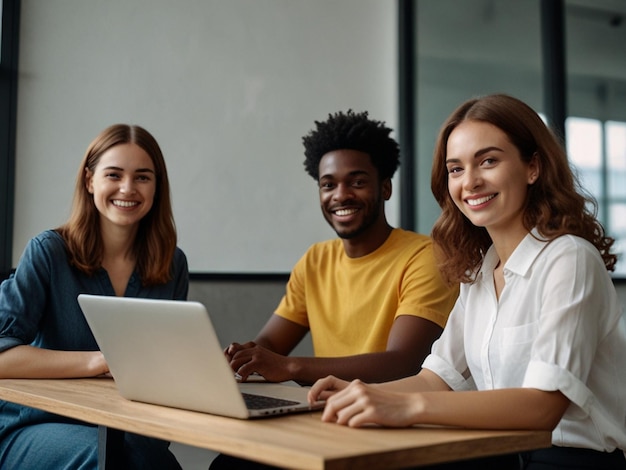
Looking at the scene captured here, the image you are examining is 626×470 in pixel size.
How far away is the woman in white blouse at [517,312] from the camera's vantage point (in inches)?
51.6

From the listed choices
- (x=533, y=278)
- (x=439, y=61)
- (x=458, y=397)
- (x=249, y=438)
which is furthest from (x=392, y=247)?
(x=439, y=61)

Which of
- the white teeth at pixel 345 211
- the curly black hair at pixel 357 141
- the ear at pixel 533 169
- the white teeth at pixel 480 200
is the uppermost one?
the curly black hair at pixel 357 141

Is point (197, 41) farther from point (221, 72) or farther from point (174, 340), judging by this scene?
point (174, 340)

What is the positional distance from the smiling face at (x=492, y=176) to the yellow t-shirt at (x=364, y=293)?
2.22 feet

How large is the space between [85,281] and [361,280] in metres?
0.82

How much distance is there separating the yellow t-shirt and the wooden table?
1.01 meters

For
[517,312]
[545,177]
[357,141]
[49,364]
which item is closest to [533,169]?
[545,177]

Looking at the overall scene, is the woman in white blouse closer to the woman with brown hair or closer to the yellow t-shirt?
the yellow t-shirt

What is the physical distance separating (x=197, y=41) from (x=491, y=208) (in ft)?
7.29

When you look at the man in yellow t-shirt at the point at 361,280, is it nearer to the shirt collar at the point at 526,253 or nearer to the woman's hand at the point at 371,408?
the shirt collar at the point at 526,253

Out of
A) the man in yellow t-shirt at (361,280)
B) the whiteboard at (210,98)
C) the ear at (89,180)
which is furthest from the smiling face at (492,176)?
the whiteboard at (210,98)

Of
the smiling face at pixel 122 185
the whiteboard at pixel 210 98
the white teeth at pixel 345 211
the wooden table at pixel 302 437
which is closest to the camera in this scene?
the wooden table at pixel 302 437

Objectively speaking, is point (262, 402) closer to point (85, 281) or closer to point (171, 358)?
point (171, 358)

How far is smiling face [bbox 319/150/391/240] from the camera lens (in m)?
2.56
